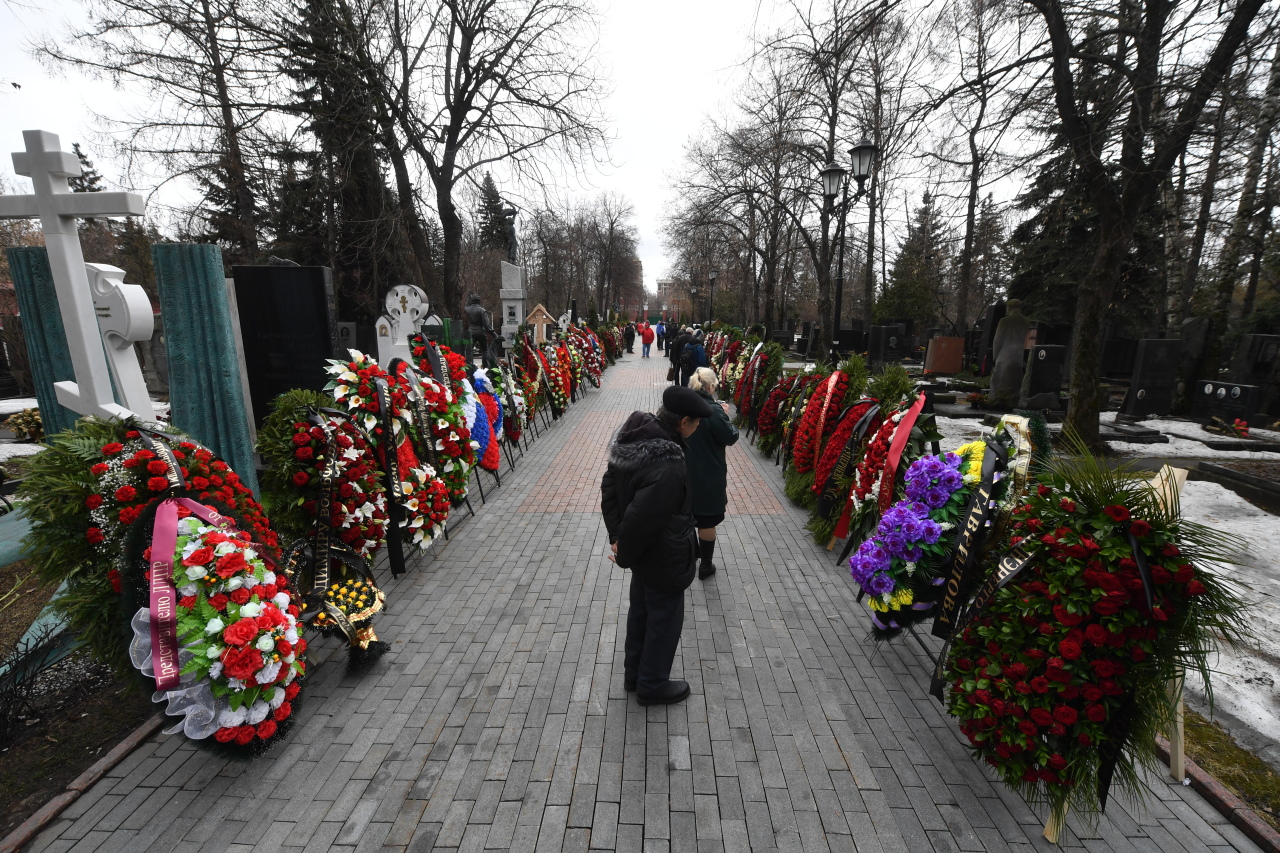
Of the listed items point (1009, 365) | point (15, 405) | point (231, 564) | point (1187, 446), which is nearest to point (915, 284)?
point (1009, 365)

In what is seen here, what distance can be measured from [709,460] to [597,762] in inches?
93.9

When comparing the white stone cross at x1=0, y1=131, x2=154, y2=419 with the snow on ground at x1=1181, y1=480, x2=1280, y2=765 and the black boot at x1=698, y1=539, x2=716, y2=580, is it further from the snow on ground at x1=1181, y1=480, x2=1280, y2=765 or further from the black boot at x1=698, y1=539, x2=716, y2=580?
Answer: the snow on ground at x1=1181, y1=480, x2=1280, y2=765

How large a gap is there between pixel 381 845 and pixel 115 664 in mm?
1540

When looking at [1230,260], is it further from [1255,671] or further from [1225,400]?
[1255,671]

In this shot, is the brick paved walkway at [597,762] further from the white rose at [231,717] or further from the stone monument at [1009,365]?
the stone monument at [1009,365]

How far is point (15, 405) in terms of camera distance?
12.9 metres

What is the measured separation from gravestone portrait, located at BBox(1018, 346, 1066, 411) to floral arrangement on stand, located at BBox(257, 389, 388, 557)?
13.1 m

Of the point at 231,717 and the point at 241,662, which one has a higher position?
the point at 241,662

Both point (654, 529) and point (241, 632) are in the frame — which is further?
point (654, 529)

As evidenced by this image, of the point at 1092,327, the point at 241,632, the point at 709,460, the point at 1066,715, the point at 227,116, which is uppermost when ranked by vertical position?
the point at 227,116

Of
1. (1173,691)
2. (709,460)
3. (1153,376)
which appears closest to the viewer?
(1173,691)

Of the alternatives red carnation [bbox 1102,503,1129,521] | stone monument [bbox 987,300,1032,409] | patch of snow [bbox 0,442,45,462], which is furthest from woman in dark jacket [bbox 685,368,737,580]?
stone monument [bbox 987,300,1032,409]

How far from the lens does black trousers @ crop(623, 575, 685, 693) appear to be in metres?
3.24

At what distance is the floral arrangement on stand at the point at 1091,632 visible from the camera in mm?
2191
